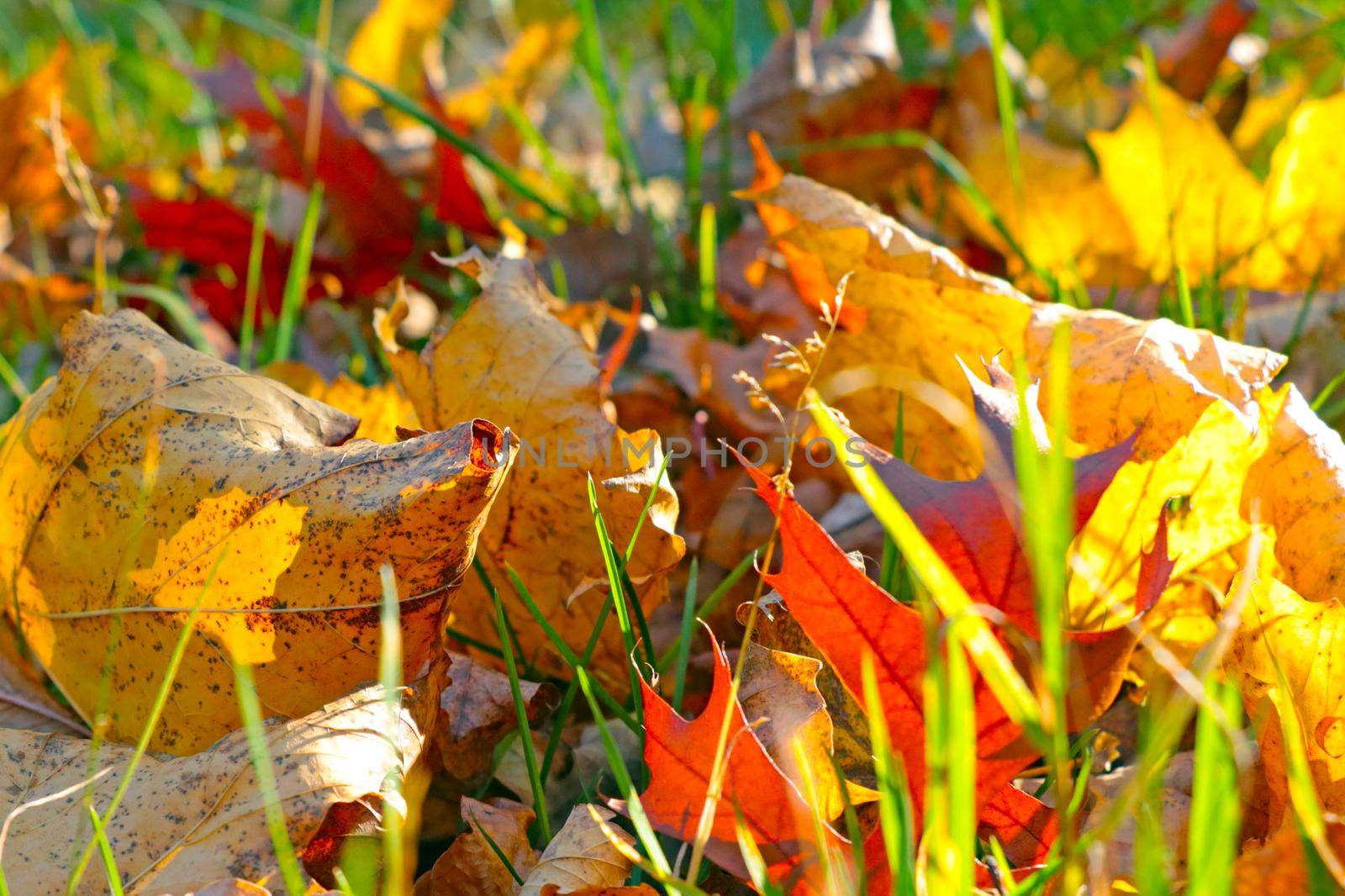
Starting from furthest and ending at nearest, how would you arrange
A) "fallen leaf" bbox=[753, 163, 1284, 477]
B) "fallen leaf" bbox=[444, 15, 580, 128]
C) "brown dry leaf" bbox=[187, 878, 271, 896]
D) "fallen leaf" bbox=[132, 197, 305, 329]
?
1. "fallen leaf" bbox=[444, 15, 580, 128]
2. "fallen leaf" bbox=[132, 197, 305, 329]
3. "fallen leaf" bbox=[753, 163, 1284, 477]
4. "brown dry leaf" bbox=[187, 878, 271, 896]

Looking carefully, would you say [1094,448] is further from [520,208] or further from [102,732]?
[520,208]

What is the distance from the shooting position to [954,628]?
458mm

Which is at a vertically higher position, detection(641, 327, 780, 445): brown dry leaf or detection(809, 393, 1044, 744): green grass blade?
detection(809, 393, 1044, 744): green grass blade

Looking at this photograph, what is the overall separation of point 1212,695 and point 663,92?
1838 millimetres

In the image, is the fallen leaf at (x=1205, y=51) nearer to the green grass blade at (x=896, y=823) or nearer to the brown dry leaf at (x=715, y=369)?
the brown dry leaf at (x=715, y=369)

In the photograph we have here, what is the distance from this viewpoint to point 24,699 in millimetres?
784

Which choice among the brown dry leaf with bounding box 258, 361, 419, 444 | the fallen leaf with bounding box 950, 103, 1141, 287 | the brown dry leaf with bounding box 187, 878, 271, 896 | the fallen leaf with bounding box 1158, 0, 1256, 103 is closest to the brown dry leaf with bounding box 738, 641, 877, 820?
the brown dry leaf with bounding box 187, 878, 271, 896

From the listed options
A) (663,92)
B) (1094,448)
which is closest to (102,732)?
(1094,448)

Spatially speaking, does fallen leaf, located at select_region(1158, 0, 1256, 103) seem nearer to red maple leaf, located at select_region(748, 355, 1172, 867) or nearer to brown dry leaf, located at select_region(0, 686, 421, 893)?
red maple leaf, located at select_region(748, 355, 1172, 867)

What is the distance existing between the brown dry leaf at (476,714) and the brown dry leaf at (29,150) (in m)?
1.31

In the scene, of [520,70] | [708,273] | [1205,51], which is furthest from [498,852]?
[520,70]

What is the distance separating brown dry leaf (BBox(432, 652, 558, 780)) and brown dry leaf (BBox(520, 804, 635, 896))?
0.13 metres

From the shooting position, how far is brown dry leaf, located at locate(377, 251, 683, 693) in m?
0.80

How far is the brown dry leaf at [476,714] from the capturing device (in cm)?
73
